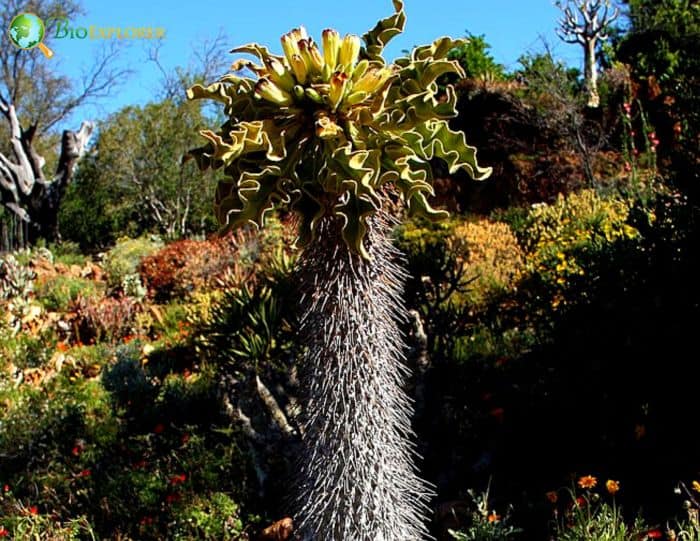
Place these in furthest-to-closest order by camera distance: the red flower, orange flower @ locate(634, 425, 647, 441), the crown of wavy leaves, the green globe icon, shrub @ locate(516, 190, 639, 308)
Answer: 1. the green globe icon
2. shrub @ locate(516, 190, 639, 308)
3. the red flower
4. orange flower @ locate(634, 425, 647, 441)
5. the crown of wavy leaves

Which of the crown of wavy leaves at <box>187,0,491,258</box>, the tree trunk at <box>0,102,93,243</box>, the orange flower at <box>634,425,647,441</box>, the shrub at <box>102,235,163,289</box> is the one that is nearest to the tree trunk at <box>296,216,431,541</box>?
the crown of wavy leaves at <box>187,0,491,258</box>

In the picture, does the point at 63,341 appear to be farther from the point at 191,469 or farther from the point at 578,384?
the point at 578,384

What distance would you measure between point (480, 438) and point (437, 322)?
4.28ft

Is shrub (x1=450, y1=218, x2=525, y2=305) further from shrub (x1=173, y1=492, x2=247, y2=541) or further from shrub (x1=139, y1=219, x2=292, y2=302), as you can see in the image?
shrub (x1=173, y1=492, x2=247, y2=541)

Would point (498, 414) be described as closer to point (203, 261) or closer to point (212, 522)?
point (212, 522)

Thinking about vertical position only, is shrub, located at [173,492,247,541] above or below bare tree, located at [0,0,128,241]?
below

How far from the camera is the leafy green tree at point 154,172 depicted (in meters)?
16.0

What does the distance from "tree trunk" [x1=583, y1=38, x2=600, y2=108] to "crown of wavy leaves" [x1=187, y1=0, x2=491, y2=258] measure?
1287cm

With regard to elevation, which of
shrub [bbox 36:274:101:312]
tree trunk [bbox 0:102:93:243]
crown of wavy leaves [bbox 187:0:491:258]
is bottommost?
shrub [bbox 36:274:101:312]

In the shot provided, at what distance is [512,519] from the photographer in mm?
3330

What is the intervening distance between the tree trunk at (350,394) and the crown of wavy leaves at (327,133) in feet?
0.62

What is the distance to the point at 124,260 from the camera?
453 inches

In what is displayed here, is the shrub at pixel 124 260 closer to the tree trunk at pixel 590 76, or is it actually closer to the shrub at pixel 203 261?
the shrub at pixel 203 261

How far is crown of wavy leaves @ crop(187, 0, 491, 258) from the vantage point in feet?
6.36
